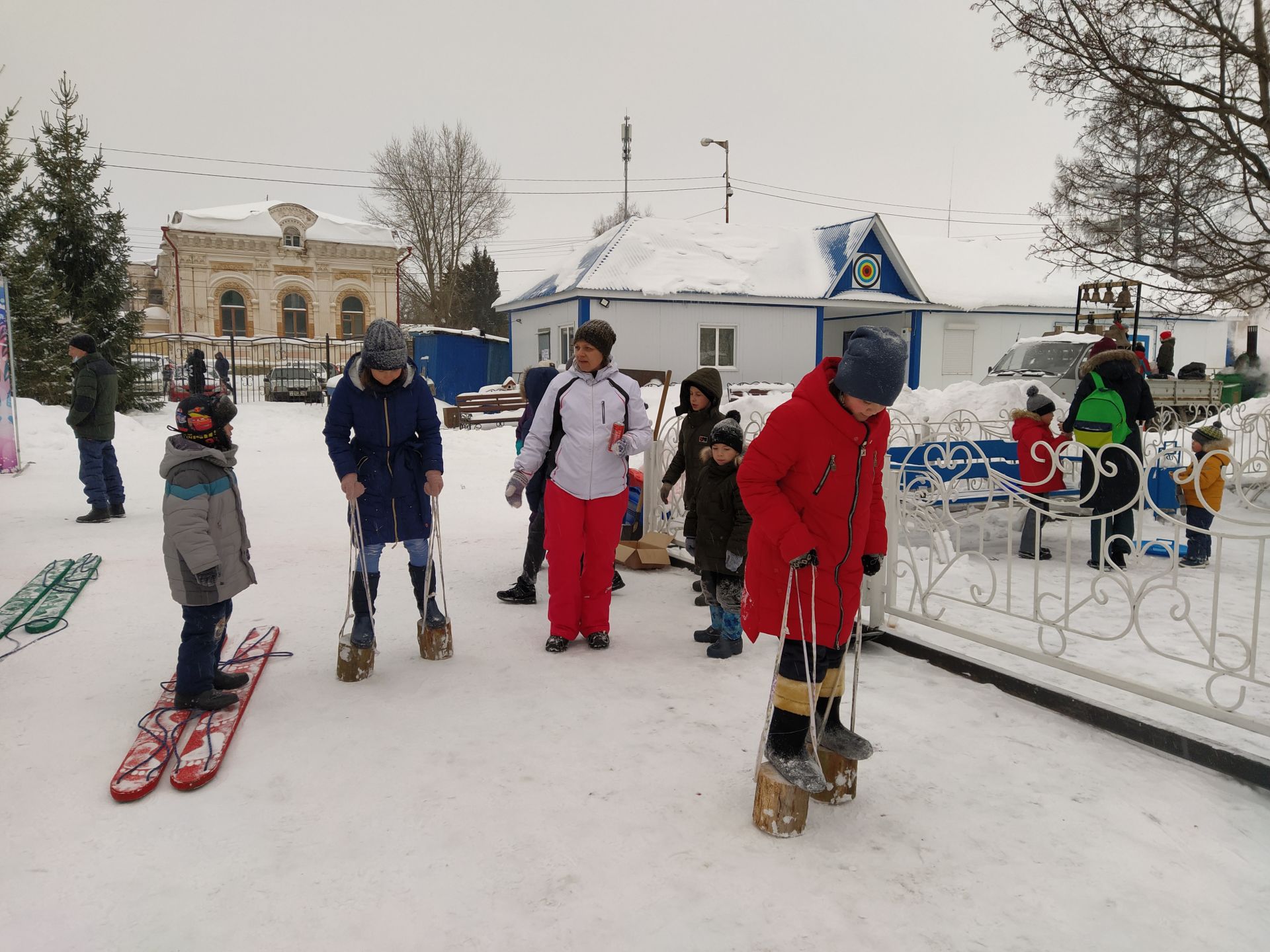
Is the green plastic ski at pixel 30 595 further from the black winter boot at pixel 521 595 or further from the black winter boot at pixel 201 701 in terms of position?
the black winter boot at pixel 521 595

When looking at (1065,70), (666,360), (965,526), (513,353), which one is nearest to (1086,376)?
(965,526)

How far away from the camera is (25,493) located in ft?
31.8

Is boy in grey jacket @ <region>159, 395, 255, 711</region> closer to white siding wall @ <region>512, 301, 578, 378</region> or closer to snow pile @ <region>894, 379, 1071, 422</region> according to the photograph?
snow pile @ <region>894, 379, 1071, 422</region>

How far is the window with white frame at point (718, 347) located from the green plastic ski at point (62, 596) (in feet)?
53.3

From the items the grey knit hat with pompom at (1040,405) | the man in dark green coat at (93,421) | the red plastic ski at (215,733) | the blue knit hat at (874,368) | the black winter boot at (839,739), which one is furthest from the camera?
the man in dark green coat at (93,421)

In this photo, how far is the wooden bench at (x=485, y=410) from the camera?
18359 millimetres

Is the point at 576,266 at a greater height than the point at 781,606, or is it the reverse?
the point at 576,266

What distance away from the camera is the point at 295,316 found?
1547 inches

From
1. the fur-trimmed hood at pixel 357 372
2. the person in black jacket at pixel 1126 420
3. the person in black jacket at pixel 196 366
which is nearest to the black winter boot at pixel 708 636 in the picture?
the fur-trimmed hood at pixel 357 372

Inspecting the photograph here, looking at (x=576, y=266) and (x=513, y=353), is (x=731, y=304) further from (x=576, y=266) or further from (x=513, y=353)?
(x=513, y=353)

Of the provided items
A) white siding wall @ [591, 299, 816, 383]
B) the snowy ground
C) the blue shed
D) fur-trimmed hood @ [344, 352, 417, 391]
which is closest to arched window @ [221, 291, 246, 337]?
the blue shed

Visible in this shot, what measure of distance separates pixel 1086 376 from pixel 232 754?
6.36 meters

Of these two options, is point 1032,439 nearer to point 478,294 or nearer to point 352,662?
point 352,662

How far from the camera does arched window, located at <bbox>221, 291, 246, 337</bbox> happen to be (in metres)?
38.1
